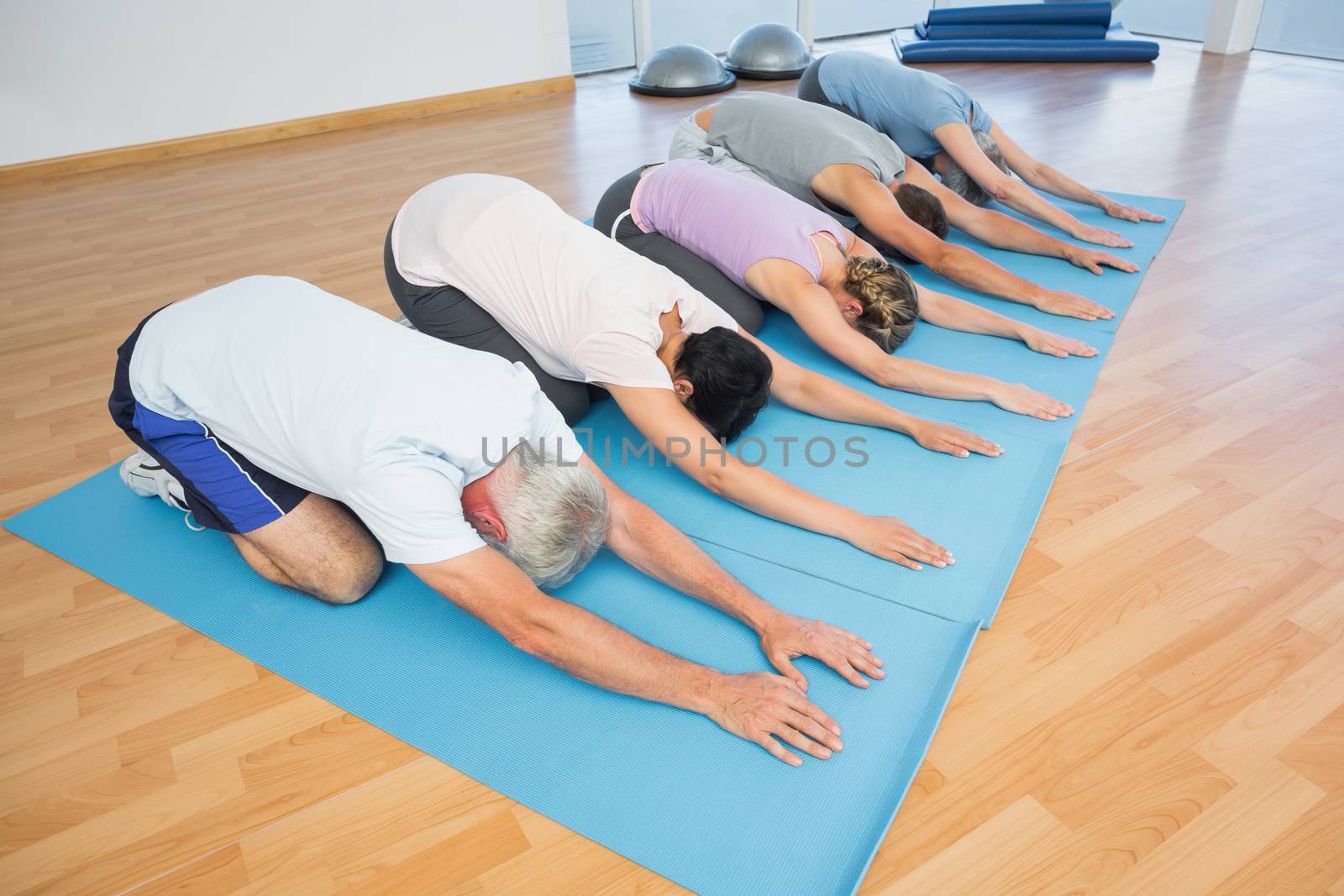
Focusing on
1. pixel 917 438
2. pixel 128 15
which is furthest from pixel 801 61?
pixel 917 438

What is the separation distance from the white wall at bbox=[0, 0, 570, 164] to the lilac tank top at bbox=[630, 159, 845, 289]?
377 cm

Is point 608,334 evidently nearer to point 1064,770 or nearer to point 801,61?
point 1064,770

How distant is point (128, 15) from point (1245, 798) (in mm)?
6058

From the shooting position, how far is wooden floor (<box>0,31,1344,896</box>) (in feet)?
4.75

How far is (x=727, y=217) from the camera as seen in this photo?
2627mm

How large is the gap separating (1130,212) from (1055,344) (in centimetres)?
137

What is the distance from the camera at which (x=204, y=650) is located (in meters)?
1.90

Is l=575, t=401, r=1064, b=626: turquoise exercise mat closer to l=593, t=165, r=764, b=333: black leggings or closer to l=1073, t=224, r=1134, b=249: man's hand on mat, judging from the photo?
l=593, t=165, r=764, b=333: black leggings

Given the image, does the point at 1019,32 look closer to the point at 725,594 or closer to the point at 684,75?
the point at 684,75

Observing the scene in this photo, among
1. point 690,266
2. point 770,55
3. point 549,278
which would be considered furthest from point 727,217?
point 770,55

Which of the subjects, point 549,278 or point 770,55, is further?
point 770,55

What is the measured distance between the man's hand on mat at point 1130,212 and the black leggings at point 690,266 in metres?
1.86

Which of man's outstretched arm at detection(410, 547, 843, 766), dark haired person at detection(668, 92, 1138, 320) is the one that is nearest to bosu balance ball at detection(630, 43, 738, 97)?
dark haired person at detection(668, 92, 1138, 320)

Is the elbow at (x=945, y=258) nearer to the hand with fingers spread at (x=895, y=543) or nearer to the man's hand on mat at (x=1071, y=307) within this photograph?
the man's hand on mat at (x=1071, y=307)
